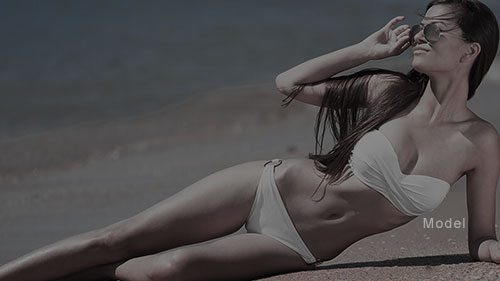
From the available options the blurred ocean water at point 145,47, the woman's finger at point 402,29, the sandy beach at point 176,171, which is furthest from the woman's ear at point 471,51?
the blurred ocean water at point 145,47

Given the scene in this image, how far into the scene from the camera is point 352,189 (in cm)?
368

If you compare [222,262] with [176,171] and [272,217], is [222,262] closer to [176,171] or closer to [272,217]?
[272,217]

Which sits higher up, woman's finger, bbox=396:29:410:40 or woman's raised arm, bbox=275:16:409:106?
woman's finger, bbox=396:29:410:40

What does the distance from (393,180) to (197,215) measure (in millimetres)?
984

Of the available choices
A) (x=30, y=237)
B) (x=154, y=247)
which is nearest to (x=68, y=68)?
(x=30, y=237)

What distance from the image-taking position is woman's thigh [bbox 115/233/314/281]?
3.62m

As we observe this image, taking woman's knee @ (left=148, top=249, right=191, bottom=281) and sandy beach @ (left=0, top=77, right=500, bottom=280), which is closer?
woman's knee @ (left=148, top=249, right=191, bottom=281)

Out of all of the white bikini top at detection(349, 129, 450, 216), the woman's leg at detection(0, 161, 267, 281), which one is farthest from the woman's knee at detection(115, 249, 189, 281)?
the white bikini top at detection(349, 129, 450, 216)

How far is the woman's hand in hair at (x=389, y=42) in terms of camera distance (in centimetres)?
383

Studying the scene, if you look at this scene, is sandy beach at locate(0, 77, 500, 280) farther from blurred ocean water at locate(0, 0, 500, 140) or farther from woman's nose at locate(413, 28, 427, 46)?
woman's nose at locate(413, 28, 427, 46)

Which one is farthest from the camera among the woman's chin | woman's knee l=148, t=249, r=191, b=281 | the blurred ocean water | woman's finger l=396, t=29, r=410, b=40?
the blurred ocean water

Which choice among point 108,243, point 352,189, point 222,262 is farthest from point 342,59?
point 108,243

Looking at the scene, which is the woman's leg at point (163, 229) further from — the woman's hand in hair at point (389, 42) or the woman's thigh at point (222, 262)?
the woman's hand in hair at point (389, 42)

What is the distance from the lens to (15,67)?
578 inches
